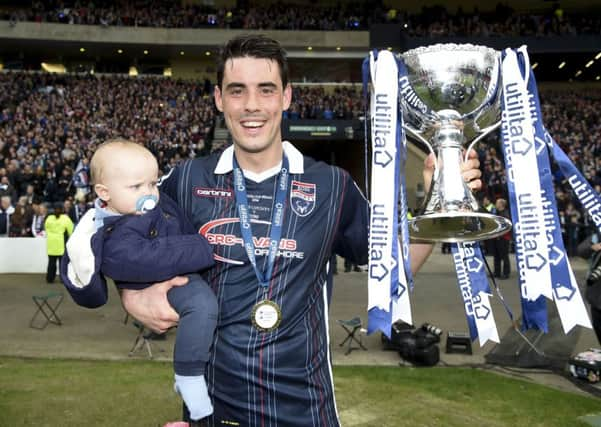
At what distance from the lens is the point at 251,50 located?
1.99m

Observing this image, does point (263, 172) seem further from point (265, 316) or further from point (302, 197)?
point (265, 316)

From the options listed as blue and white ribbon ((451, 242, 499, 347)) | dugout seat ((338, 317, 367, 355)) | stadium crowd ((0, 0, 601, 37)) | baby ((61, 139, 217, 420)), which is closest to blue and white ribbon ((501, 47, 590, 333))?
blue and white ribbon ((451, 242, 499, 347))

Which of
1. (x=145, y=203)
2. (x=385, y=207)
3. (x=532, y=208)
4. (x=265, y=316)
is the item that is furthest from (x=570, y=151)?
(x=145, y=203)

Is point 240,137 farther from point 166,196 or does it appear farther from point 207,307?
point 207,307

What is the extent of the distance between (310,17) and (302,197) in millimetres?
38577

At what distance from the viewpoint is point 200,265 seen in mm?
1893

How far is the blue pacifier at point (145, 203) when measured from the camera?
1.95 m

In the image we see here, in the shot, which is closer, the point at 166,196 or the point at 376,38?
the point at 166,196

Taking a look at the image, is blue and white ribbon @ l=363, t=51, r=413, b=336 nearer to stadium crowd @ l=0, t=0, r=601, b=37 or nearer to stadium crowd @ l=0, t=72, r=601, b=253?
stadium crowd @ l=0, t=72, r=601, b=253

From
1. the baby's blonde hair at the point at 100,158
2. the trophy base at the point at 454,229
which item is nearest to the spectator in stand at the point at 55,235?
the baby's blonde hair at the point at 100,158

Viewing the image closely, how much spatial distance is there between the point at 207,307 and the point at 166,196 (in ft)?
1.59

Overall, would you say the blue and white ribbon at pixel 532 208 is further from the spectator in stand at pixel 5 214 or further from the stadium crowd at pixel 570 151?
the stadium crowd at pixel 570 151

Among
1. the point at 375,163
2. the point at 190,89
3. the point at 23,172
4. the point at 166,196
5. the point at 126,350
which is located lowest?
the point at 126,350

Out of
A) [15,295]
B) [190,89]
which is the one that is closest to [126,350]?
[15,295]
